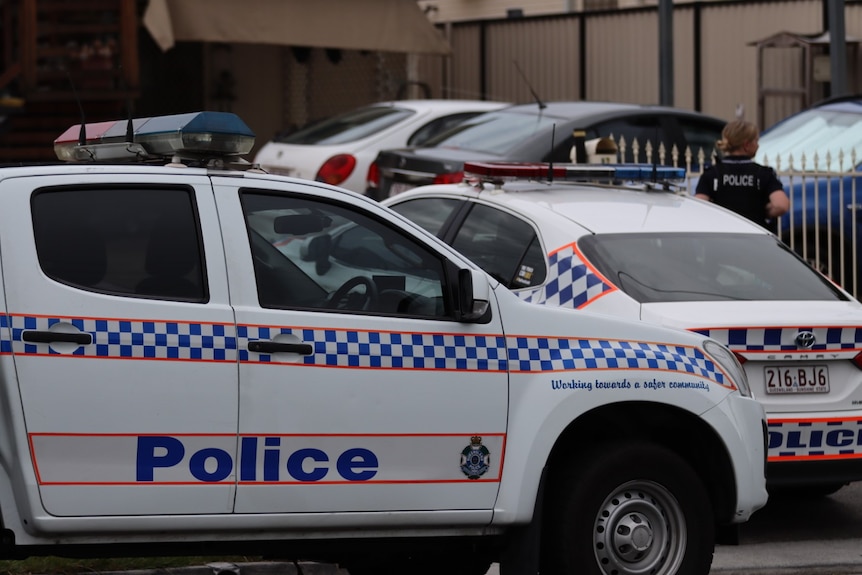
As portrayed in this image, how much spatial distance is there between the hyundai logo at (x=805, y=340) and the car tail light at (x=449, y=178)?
391 cm

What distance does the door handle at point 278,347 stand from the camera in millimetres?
4887

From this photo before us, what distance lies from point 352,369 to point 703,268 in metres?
2.66

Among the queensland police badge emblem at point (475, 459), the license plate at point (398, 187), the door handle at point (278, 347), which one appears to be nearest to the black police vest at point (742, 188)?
the license plate at point (398, 187)

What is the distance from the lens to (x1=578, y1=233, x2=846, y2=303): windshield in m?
6.88

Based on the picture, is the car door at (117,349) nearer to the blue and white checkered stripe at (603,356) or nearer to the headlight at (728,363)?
the blue and white checkered stripe at (603,356)

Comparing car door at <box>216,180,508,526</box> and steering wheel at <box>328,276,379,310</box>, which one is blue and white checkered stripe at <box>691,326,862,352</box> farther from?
steering wheel at <box>328,276,379,310</box>

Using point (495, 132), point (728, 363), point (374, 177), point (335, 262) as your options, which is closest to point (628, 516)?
point (728, 363)

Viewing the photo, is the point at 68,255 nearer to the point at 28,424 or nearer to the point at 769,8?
the point at 28,424

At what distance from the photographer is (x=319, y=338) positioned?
4.99 metres

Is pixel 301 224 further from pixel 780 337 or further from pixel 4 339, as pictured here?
pixel 780 337

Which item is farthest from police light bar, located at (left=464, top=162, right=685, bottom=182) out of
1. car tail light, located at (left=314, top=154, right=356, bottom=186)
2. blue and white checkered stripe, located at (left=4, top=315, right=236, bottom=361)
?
car tail light, located at (left=314, top=154, right=356, bottom=186)

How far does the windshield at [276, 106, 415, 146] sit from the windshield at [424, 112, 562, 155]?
1.93m

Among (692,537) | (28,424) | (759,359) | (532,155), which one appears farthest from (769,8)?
(28,424)

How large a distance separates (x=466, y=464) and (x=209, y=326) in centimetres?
100
